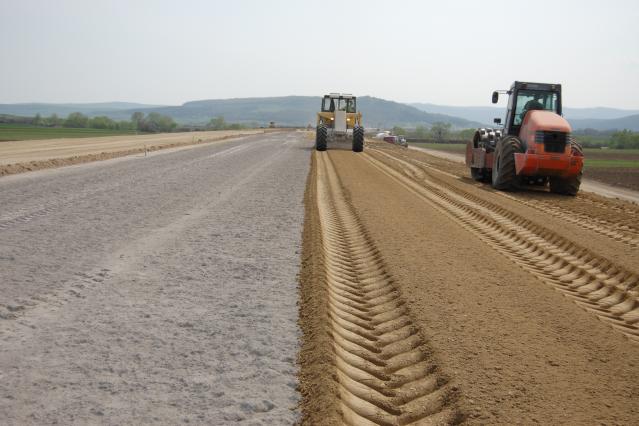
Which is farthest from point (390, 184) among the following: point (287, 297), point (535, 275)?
point (287, 297)

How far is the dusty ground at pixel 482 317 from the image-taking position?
3.42 metres

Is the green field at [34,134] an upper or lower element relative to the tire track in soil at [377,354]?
upper

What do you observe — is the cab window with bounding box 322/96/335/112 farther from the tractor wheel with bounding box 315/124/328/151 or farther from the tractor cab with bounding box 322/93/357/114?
the tractor wheel with bounding box 315/124/328/151

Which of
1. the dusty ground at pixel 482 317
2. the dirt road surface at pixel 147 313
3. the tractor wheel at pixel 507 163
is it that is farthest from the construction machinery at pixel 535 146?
the dirt road surface at pixel 147 313

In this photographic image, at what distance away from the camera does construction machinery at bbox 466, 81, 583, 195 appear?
14.2 meters

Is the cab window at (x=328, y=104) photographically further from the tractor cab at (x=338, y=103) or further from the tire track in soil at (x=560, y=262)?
the tire track in soil at (x=560, y=262)

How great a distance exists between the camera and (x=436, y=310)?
198 inches

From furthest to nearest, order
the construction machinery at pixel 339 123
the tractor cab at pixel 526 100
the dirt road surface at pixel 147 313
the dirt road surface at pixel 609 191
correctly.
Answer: the construction machinery at pixel 339 123
the dirt road surface at pixel 609 191
the tractor cab at pixel 526 100
the dirt road surface at pixel 147 313

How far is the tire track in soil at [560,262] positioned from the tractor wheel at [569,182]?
149 inches

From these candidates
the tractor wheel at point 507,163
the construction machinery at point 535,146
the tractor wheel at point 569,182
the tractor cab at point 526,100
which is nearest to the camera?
the construction machinery at point 535,146

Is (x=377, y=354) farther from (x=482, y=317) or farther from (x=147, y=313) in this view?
(x=147, y=313)

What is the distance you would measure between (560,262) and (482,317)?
2.85 metres

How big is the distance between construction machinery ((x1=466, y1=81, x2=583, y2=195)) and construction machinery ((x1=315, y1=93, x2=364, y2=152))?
12734 millimetres

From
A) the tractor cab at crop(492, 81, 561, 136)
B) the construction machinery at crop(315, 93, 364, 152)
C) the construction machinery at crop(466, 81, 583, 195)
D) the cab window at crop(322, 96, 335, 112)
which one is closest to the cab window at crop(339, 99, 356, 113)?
the construction machinery at crop(315, 93, 364, 152)
